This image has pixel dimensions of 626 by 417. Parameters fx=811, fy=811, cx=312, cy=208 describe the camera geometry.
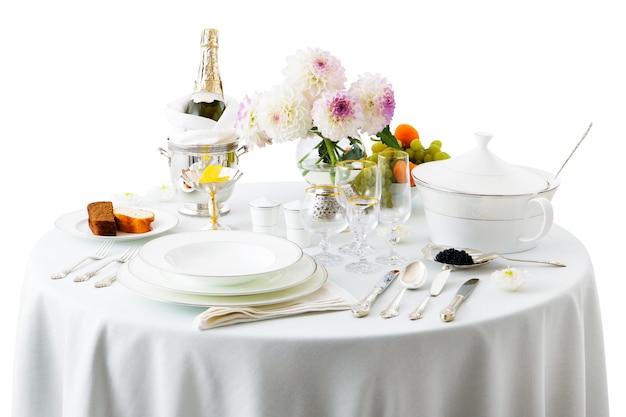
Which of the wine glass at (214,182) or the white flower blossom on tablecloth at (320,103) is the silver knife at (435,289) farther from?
the wine glass at (214,182)

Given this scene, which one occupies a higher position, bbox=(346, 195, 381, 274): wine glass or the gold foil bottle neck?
the gold foil bottle neck

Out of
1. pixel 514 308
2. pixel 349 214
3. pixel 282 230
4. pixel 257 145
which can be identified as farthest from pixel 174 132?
pixel 514 308

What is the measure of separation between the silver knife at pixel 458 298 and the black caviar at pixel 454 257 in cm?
11

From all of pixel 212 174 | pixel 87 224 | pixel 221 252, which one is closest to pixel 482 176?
pixel 221 252

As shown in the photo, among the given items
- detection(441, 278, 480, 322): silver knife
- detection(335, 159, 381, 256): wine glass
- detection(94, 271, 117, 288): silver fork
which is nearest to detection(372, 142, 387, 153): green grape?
detection(335, 159, 381, 256): wine glass

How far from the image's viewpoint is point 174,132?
11.6ft

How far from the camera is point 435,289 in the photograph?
261 centimetres

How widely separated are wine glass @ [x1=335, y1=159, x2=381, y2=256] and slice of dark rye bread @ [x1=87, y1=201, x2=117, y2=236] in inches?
34.4

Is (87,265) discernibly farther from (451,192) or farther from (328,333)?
(451,192)

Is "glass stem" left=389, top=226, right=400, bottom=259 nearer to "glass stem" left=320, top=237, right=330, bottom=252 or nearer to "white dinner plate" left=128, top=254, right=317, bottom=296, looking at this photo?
"glass stem" left=320, top=237, right=330, bottom=252

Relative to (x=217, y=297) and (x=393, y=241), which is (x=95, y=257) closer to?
(x=217, y=297)

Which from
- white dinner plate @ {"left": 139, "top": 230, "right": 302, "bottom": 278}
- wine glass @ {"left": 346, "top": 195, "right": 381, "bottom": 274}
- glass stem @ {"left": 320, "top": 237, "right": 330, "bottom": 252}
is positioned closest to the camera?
white dinner plate @ {"left": 139, "top": 230, "right": 302, "bottom": 278}

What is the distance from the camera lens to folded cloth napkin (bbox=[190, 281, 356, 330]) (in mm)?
2324

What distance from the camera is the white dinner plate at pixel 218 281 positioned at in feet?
8.07
